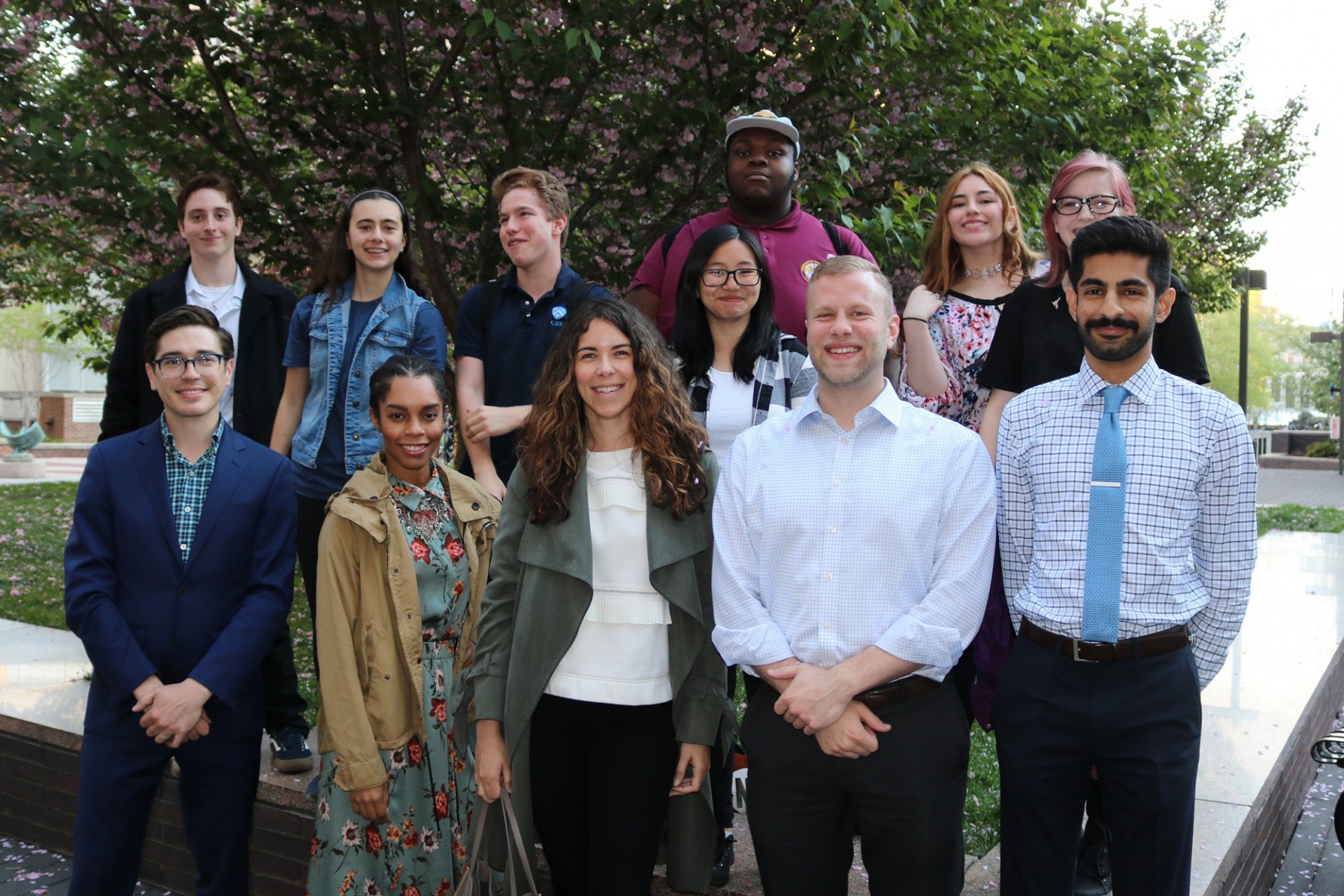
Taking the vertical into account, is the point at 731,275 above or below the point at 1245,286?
below

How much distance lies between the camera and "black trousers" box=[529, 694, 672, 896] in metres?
2.89

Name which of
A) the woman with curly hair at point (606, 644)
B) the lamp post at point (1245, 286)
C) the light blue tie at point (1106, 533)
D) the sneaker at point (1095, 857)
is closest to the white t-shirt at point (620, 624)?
the woman with curly hair at point (606, 644)

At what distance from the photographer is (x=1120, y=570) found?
275 centimetres

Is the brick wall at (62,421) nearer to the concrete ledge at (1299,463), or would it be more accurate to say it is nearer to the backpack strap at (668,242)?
the concrete ledge at (1299,463)

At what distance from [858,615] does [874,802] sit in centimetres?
44

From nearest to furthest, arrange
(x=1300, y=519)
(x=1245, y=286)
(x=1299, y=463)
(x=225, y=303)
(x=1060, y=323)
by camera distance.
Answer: (x=1060, y=323), (x=225, y=303), (x=1300, y=519), (x=1245, y=286), (x=1299, y=463)

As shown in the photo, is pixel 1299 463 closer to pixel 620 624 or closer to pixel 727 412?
pixel 727 412

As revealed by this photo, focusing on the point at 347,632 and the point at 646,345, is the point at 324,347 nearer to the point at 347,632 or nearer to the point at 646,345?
the point at 347,632

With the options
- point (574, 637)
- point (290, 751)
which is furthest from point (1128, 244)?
point (290, 751)

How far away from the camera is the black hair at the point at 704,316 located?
3.53 metres

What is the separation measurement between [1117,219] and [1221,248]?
→ 1762 centimetres

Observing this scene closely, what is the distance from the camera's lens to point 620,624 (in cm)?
294

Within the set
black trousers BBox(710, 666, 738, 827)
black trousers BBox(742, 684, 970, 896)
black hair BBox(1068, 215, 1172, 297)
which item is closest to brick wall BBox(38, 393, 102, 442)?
black trousers BBox(710, 666, 738, 827)

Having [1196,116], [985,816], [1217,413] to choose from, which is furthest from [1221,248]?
[1217,413]
